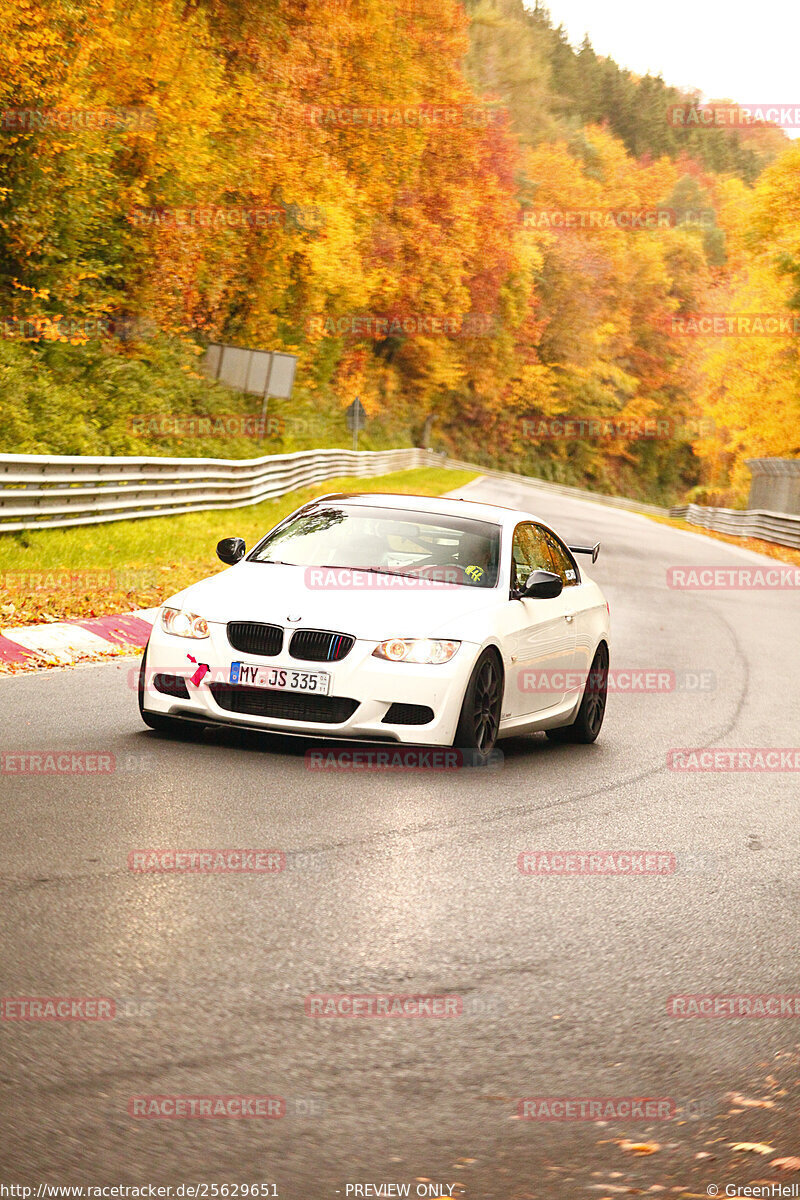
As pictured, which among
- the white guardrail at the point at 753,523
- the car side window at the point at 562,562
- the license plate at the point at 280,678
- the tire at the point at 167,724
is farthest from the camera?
the white guardrail at the point at 753,523

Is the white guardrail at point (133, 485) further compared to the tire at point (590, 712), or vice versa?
the white guardrail at point (133, 485)

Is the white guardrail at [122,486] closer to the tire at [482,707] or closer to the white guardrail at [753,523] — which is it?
the tire at [482,707]

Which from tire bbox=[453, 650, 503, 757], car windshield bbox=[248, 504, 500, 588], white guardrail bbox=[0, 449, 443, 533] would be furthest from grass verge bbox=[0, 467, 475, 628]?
tire bbox=[453, 650, 503, 757]

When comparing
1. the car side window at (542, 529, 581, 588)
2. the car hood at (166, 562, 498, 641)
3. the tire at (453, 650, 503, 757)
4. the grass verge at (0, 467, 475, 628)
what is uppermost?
the car side window at (542, 529, 581, 588)

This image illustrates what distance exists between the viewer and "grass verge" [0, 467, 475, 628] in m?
14.7

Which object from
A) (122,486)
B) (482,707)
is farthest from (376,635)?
(122,486)

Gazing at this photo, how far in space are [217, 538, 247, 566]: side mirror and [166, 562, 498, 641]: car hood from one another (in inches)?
19.0

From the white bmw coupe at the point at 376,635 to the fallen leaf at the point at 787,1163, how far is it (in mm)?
4921

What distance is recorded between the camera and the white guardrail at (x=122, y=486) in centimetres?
1717

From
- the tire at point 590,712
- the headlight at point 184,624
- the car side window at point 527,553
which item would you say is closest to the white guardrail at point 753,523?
the tire at point 590,712

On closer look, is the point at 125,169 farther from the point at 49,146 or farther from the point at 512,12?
the point at 512,12

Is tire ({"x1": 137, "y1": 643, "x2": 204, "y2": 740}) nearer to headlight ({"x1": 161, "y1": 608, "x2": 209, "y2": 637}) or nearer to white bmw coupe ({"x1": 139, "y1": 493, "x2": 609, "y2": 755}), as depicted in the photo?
white bmw coupe ({"x1": 139, "y1": 493, "x2": 609, "y2": 755})

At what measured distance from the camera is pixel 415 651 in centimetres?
856

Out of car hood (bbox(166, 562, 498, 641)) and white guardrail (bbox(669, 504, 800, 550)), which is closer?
car hood (bbox(166, 562, 498, 641))
